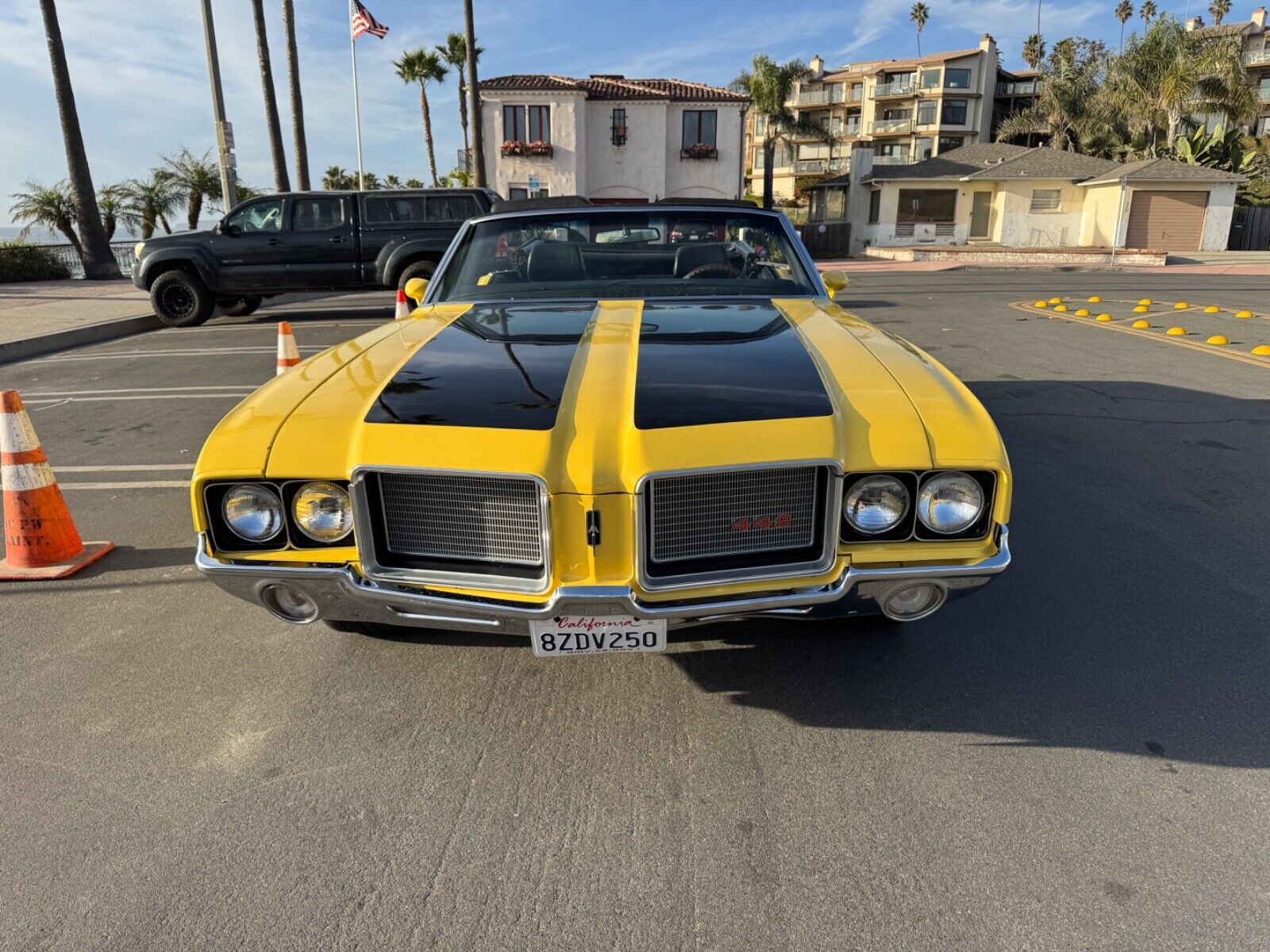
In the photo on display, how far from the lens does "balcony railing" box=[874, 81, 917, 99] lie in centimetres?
6050

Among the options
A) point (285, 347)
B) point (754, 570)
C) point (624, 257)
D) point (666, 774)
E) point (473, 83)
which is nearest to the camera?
point (754, 570)

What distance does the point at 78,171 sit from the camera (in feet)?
61.6

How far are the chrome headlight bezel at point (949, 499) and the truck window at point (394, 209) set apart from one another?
478 inches

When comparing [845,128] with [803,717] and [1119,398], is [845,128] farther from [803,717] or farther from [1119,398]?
[803,717]

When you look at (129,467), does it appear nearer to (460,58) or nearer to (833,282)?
(833,282)

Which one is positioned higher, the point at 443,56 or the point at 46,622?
the point at 443,56

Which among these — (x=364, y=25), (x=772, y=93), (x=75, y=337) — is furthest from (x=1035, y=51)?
(x=75, y=337)

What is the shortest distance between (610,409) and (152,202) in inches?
1363

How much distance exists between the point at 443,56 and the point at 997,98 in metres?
42.0

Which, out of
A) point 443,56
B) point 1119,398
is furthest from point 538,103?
point 1119,398

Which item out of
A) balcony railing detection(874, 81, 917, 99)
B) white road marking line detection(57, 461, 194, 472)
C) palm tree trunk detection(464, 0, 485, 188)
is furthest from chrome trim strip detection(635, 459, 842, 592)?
balcony railing detection(874, 81, 917, 99)

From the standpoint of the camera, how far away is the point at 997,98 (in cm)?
6419

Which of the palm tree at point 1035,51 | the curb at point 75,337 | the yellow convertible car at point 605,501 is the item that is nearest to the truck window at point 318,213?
the curb at point 75,337

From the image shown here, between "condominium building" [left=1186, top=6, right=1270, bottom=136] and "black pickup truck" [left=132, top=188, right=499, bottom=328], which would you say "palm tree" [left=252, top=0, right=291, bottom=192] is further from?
"condominium building" [left=1186, top=6, right=1270, bottom=136]
